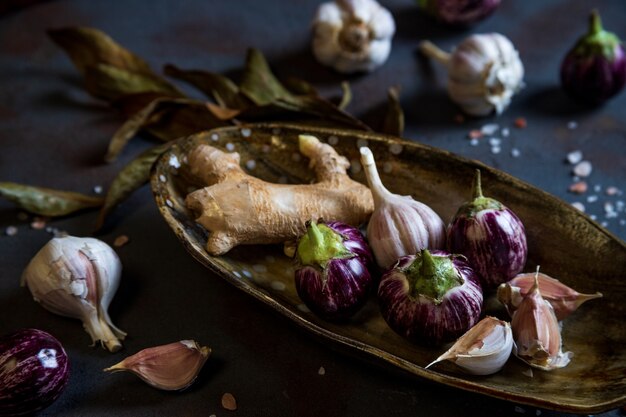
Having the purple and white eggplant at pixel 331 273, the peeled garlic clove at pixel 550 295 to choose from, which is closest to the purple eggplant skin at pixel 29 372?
the purple and white eggplant at pixel 331 273

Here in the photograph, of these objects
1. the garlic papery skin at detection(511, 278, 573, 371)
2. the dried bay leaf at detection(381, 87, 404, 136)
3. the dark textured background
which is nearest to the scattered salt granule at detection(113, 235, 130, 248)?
the dark textured background

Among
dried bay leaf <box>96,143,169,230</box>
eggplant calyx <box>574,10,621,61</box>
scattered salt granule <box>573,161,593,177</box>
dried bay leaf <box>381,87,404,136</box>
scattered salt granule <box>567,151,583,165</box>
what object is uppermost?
eggplant calyx <box>574,10,621,61</box>

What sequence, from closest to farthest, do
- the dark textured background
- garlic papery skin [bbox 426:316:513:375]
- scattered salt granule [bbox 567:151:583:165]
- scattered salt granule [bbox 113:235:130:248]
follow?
garlic papery skin [bbox 426:316:513:375]
the dark textured background
scattered salt granule [bbox 113:235:130:248]
scattered salt granule [bbox 567:151:583:165]

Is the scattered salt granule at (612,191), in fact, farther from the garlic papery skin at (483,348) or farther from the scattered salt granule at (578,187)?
the garlic papery skin at (483,348)

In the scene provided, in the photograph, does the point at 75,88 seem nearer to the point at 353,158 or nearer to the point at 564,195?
the point at 353,158

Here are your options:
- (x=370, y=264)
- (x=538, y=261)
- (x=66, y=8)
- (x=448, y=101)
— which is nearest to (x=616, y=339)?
(x=538, y=261)

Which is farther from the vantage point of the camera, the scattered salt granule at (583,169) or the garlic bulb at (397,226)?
the scattered salt granule at (583,169)

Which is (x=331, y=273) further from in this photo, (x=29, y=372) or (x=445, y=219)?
(x=29, y=372)

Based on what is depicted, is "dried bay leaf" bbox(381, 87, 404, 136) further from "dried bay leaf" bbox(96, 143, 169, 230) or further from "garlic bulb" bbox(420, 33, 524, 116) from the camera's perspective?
"dried bay leaf" bbox(96, 143, 169, 230)

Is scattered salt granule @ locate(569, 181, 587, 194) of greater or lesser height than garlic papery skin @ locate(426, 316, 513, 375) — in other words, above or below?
below
